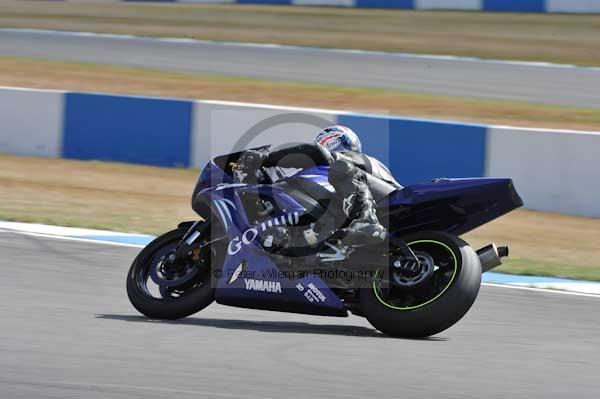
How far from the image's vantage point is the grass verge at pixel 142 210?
412 inches

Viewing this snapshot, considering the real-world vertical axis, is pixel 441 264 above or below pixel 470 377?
above

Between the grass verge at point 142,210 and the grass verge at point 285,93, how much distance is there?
12.2ft

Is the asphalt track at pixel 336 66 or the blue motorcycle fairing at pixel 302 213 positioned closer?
the blue motorcycle fairing at pixel 302 213

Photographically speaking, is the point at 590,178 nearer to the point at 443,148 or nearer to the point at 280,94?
the point at 443,148

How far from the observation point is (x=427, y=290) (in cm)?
632

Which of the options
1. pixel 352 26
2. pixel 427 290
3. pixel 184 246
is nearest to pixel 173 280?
pixel 184 246

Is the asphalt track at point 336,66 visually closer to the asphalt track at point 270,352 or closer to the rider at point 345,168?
the asphalt track at point 270,352

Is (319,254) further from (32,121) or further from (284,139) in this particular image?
(32,121)

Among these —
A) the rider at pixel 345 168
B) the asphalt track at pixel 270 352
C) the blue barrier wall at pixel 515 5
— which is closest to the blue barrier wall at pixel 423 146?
the asphalt track at pixel 270 352

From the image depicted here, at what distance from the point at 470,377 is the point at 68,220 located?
20.6 ft

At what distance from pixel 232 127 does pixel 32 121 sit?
115 inches

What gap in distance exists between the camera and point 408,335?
643 centimetres

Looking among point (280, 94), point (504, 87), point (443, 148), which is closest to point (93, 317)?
point (443, 148)

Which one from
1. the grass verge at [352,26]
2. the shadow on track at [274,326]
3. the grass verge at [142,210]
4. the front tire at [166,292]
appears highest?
the grass verge at [352,26]
